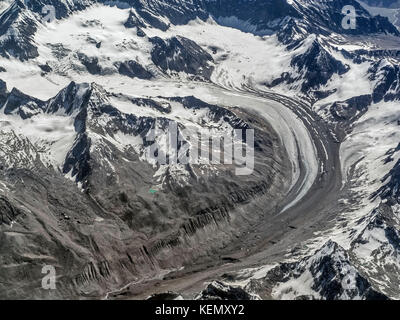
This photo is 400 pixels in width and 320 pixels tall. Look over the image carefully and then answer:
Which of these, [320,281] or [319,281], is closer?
[320,281]

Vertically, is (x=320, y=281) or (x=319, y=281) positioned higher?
(x=320, y=281)

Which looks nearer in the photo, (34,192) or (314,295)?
(314,295)

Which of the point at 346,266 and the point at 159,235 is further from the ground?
the point at 346,266

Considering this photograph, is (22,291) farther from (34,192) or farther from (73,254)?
(34,192)
